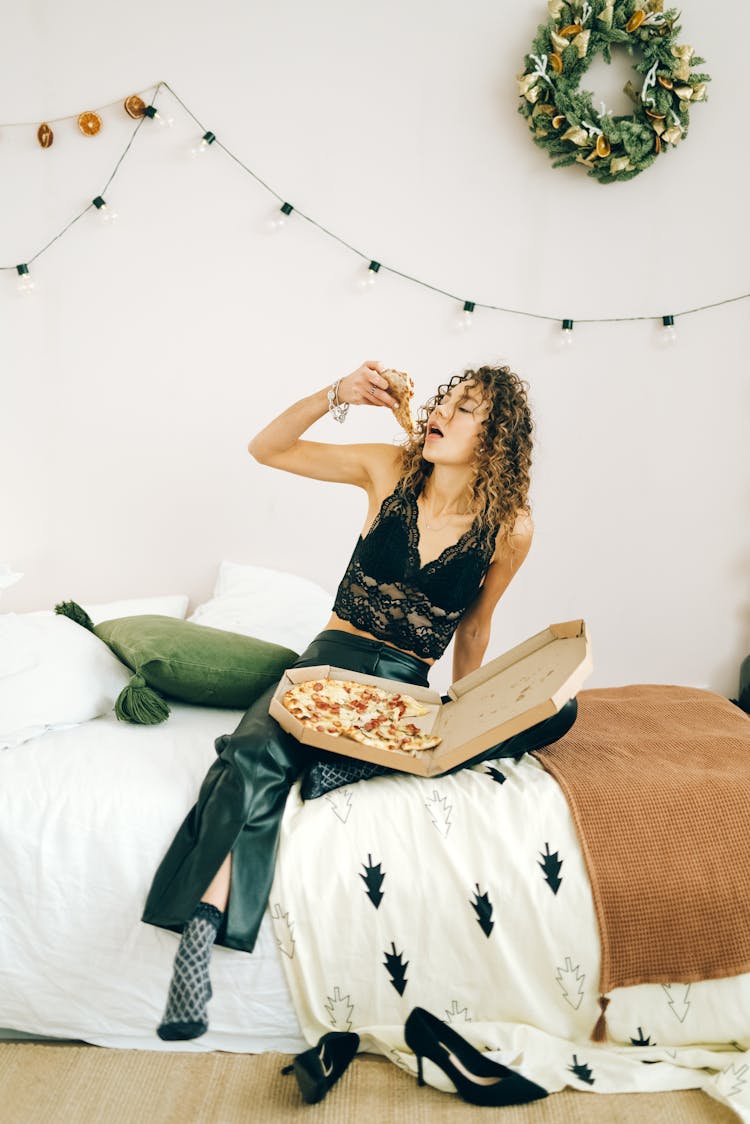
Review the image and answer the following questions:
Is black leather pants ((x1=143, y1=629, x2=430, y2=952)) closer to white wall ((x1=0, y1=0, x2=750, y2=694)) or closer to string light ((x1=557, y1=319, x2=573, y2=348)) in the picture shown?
white wall ((x1=0, y1=0, x2=750, y2=694))

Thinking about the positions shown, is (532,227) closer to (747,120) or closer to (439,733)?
(747,120)

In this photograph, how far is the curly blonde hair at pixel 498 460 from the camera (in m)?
1.83

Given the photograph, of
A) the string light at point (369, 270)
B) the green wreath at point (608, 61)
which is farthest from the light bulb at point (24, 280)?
the green wreath at point (608, 61)

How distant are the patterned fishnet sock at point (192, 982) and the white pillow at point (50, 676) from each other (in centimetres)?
54

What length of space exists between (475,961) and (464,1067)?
0.48ft

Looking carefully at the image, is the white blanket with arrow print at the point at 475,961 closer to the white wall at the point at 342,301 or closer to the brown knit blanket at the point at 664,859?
the brown knit blanket at the point at 664,859

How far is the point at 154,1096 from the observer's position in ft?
4.08

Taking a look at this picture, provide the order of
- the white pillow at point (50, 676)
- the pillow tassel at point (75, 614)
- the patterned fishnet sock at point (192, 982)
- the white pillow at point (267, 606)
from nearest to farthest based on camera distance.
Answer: the patterned fishnet sock at point (192, 982), the white pillow at point (50, 676), the pillow tassel at point (75, 614), the white pillow at point (267, 606)

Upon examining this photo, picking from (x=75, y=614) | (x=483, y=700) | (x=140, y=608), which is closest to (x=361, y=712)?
(x=483, y=700)

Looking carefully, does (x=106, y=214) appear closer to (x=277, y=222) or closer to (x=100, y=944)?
(x=277, y=222)

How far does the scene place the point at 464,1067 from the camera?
4.15 ft

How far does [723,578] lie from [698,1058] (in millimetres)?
1591

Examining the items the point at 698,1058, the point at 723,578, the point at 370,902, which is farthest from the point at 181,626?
the point at 723,578

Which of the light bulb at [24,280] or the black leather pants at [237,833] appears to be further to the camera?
the light bulb at [24,280]
